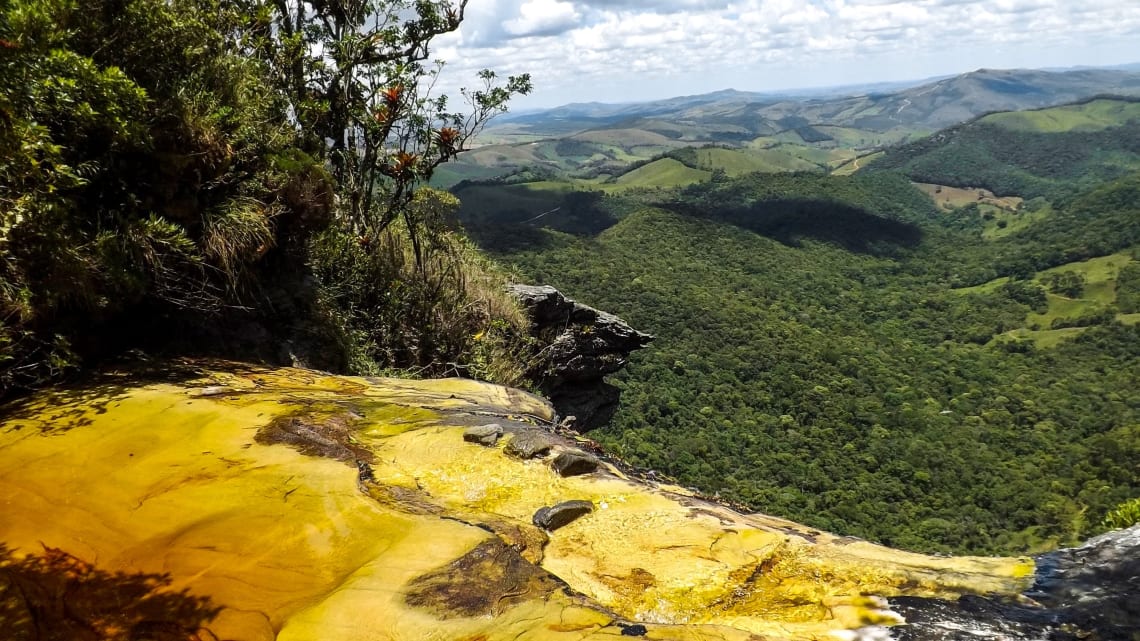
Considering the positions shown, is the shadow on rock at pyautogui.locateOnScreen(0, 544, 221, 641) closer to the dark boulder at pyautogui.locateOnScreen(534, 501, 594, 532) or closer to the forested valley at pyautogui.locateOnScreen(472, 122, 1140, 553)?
the dark boulder at pyautogui.locateOnScreen(534, 501, 594, 532)

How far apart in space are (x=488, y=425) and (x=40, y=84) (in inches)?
235

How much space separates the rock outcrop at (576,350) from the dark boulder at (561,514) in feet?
44.6

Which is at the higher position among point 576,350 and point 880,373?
point 576,350

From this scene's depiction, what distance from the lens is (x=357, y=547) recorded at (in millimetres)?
5285

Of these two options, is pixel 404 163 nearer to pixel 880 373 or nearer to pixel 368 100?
pixel 368 100

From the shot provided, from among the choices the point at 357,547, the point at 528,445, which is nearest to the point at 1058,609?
the point at 528,445

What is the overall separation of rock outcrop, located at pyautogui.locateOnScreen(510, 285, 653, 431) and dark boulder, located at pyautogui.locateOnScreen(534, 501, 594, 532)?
13.6 m

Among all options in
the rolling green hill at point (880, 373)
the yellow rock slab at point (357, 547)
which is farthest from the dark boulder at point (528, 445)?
the rolling green hill at point (880, 373)

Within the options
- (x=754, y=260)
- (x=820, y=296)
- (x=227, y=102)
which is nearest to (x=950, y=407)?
(x=820, y=296)

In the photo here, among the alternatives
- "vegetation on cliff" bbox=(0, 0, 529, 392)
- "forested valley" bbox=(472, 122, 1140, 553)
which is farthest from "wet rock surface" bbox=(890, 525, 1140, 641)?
"forested valley" bbox=(472, 122, 1140, 553)

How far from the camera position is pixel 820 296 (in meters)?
156

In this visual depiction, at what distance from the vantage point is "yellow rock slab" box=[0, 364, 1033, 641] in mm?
4352

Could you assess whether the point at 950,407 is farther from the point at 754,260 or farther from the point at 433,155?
the point at 433,155

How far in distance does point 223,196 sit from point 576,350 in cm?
1426
